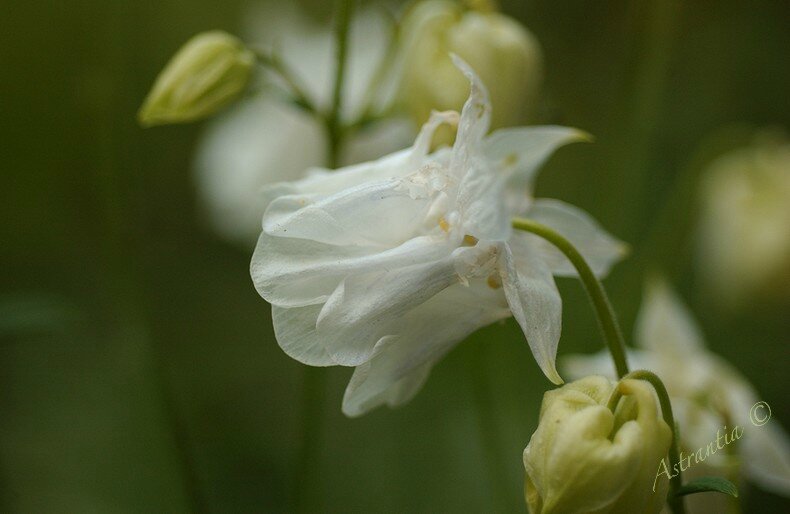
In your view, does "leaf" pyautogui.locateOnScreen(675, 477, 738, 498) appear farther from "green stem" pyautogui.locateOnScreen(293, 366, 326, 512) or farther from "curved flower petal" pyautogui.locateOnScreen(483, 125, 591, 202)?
"green stem" pyautogui.locateOnScreen(293, 366, 326, 512)

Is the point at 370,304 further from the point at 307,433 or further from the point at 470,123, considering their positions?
the point at 307,433

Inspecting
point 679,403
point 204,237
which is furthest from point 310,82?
point 679,403

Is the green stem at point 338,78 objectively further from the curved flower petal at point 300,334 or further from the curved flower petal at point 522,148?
the curved flower petal at point 300,334

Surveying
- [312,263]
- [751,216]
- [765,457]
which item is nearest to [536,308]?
[312,263]

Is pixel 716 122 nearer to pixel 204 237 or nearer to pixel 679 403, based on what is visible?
pixel 204 237

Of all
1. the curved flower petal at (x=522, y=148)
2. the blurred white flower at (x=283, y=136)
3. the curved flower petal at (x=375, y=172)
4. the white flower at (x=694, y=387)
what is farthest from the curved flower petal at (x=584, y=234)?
the blurred white flower at (x=283, y=136)
